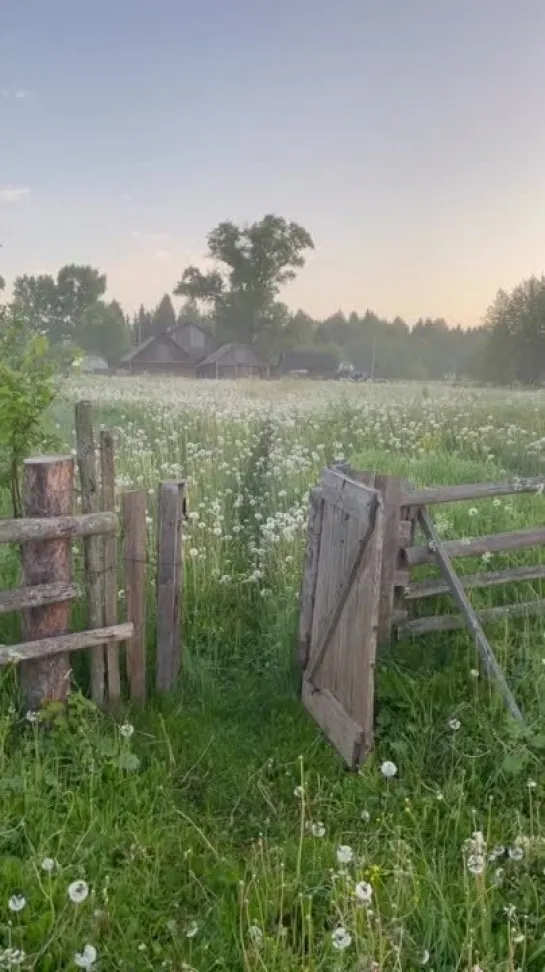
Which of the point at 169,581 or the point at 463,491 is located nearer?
the point at 169,581

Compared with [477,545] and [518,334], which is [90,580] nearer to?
[477,545]

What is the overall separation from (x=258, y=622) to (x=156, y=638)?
116 centimetres

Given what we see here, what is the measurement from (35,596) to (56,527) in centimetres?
45

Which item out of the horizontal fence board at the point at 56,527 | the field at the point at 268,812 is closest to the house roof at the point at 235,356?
the field at the point at 268,812

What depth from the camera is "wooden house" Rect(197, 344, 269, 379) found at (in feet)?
101

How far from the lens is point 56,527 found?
430 cm

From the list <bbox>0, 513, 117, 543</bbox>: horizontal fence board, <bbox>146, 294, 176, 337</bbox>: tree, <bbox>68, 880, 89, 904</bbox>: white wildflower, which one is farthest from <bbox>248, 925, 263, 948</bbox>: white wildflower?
<bbox>146, 294, 176, 337</bbox>: tree

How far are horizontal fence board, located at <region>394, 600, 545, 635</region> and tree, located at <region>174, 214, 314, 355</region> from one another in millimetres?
22946

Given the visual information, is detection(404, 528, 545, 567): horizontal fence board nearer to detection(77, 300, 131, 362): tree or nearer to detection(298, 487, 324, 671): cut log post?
detection(298, 487, 324, 671): cut log post

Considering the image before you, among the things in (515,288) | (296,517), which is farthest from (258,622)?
(515,288)

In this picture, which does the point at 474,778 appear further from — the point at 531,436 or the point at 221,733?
the point at 531,436

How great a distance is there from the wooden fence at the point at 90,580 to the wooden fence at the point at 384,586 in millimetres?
1035

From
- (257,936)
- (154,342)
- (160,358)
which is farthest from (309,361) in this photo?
(257,936)

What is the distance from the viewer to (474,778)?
3998mm
